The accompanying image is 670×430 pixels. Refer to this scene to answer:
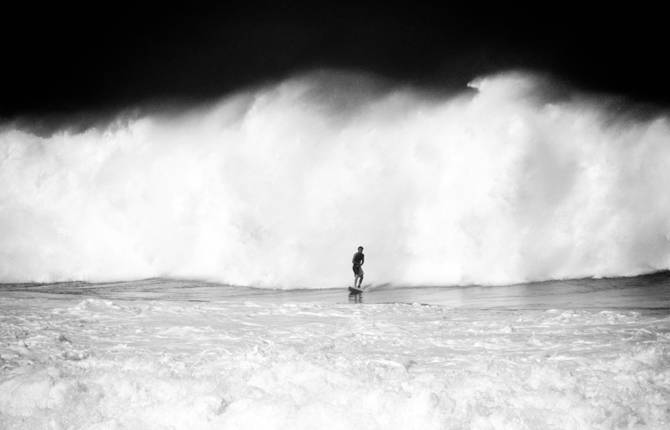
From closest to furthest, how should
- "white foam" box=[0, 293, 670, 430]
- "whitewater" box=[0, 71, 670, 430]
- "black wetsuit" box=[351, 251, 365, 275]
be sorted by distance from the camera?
1. "white foam" box=[0, 293, 670, 430]
2. "whitewater" box=[0, 71, 670, 430]
3. "black wetsuit" box=[351, 251, 365, 275]

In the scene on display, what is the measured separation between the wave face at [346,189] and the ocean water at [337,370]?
263 inches

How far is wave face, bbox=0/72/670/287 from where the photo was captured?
14961 mm

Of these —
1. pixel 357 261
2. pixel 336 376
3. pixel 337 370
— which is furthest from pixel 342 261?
pixel 336 376

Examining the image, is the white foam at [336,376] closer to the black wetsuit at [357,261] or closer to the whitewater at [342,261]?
the whitewater at [342,261]

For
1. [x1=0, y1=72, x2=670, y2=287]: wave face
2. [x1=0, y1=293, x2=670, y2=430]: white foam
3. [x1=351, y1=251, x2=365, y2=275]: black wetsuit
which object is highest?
[x1=0, y1=72, x2=670, y2=287]: wave face

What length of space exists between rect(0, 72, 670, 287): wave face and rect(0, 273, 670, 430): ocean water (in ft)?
21.9

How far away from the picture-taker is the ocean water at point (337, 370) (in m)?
3.66

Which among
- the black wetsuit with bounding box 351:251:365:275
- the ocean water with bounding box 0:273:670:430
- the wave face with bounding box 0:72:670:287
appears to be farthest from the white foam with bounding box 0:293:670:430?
the wave face with bounding box 0:72:670:287

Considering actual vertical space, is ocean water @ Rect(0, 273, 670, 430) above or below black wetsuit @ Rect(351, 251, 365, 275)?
below

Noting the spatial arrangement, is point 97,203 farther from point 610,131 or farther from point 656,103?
point 656,103

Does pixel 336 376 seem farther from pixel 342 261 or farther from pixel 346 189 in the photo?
pixel 346 189

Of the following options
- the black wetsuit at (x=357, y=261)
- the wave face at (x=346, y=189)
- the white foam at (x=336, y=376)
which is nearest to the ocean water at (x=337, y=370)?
the white foam at (x=336, y=376)

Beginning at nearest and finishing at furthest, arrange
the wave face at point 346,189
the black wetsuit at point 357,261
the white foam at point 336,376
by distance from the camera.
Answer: the white foam at point 336,376
the black wetsuit at point 357,261
the wave face at point 346,189

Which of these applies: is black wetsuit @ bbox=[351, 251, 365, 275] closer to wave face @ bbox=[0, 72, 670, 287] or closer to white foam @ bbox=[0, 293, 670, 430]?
wave face @ bbox=[0, 72, 670, 287]
